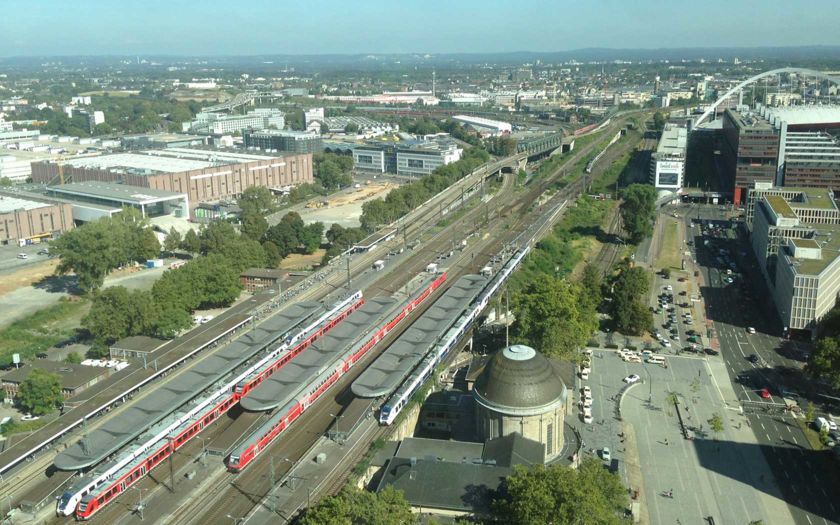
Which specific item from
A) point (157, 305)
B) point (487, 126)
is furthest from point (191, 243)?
point (487, 126)

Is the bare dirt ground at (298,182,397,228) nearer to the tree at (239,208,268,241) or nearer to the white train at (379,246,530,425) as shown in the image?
the tree at (239,208,268,241)

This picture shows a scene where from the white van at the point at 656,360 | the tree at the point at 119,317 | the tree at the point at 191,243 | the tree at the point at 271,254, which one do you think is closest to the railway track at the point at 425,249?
the tree at the point at 271,254

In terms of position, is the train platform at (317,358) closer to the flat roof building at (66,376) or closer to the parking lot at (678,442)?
the flat roof building at (66,376)

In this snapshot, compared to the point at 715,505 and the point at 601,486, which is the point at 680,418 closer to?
the point at 715,505

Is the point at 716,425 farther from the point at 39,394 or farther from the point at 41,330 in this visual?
the point at 41,330

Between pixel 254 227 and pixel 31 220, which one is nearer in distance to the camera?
pixel 254 227

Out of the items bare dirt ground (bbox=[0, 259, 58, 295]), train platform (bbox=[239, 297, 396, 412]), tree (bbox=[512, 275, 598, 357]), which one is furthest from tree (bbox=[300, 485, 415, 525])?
bare dirt ground (bbox=[0, 259, 58, 295])
